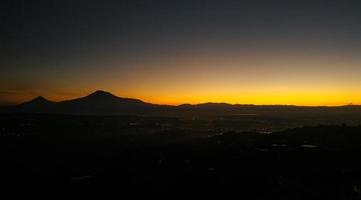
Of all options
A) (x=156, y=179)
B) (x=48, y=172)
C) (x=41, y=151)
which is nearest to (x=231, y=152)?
(x=156, y=179)

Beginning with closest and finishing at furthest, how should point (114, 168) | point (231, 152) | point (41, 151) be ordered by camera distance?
point (114, 168) → point (231, 152) → point (41, 151)

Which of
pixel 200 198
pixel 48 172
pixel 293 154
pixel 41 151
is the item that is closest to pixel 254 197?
pixel 200 198

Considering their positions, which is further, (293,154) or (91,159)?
(91,159)

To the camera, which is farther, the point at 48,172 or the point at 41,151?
the point at 41,151

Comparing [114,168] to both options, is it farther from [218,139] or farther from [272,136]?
[272,136]

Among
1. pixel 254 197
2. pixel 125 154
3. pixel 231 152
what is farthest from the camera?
pixel 125 154

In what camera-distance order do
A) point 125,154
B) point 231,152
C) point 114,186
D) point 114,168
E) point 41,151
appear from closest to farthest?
point 114,186 → point 114,168 → point 231,152 → point 125,154 → point 41,151

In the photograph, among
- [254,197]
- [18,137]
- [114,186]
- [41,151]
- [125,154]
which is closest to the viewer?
[254,197]

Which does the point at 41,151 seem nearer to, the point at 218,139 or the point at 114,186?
the point at 218,139
